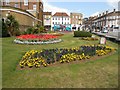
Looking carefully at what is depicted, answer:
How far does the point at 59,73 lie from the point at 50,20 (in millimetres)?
86426

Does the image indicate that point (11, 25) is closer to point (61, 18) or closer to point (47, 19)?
point (47, 19)

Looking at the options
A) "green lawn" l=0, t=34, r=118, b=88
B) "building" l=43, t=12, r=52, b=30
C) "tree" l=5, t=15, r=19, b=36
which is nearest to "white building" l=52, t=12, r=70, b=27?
"building" l=43, t=12, r=52, b=30

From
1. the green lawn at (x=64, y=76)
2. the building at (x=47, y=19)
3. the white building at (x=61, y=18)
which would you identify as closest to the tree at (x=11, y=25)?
the green lawn at (x=64, y=76)

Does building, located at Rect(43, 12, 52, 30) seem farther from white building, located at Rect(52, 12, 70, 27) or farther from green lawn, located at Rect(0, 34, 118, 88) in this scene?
green lawn, located at Rect(0, 34, 118, 88)

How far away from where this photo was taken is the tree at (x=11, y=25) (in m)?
28.1

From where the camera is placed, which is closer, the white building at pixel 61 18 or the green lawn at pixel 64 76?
the green lawn at pixel 64 76

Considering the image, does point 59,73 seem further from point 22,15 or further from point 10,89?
point 22,15

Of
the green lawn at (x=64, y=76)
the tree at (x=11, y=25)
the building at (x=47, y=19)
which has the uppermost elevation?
the building at (x=47, y=19)

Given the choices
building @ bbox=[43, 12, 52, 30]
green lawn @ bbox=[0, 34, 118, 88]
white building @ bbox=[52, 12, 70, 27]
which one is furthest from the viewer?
white building @ bbox=[52, 12, 70, 27]

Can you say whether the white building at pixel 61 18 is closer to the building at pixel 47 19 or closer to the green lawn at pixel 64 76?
the building at pixel 47 19

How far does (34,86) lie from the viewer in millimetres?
6348

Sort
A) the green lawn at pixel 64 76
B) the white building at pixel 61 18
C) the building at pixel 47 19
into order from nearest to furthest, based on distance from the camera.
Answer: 1. the green lawn at pixel 64 76
2. the building at pixel 47 19
3. the white building at pixel 61 18

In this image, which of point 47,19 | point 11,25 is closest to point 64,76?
point 11,25

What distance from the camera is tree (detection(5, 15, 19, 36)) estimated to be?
28078 mm
